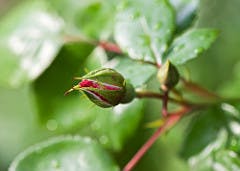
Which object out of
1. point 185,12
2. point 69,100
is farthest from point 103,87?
point 69,100

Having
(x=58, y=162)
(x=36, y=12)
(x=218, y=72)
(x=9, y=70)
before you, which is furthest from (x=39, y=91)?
(x=218, y=72)

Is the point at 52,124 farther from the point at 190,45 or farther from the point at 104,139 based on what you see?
the point at 190,45

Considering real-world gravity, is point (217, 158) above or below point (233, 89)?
above

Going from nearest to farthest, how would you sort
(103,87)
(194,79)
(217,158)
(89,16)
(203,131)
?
(103,87) → (217,158) → (203,131) → (89,16) → (194,79)

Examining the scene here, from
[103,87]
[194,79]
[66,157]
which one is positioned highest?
[103,87]

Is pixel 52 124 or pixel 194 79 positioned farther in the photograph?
pixel 194 79

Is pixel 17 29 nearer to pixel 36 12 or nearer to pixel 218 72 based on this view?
pixel 36 12

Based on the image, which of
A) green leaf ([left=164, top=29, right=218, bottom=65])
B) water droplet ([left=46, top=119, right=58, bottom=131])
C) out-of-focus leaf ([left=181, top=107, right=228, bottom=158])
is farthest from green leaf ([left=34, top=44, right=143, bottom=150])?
green leaf ([left=164, top=29, right=218, bottom=65])
